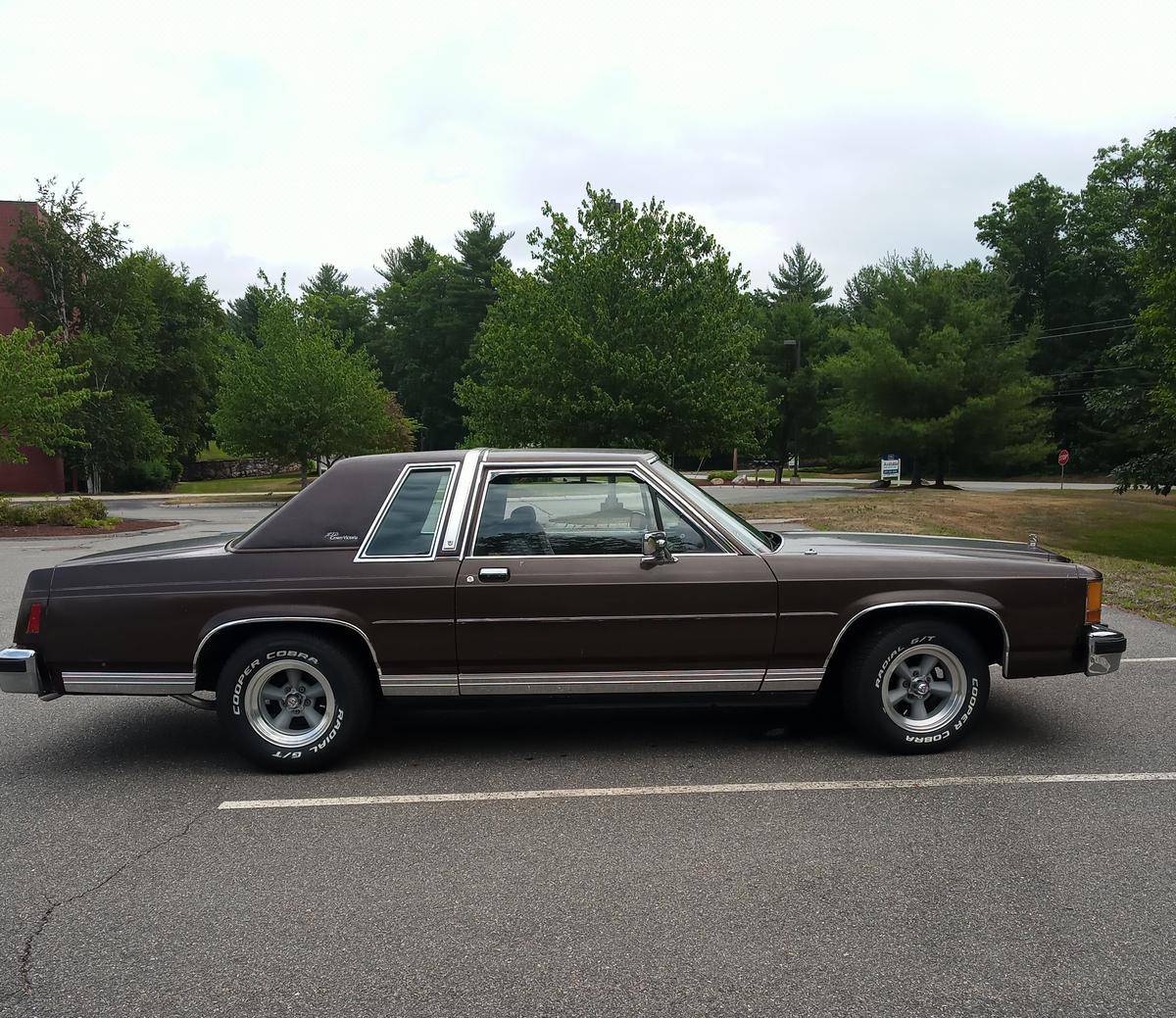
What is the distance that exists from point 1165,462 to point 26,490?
41.6 metres

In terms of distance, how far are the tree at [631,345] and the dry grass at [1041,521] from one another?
321 cm

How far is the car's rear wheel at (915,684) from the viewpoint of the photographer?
473 centimetres

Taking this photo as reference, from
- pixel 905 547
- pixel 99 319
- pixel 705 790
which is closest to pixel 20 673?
pixel 705 790

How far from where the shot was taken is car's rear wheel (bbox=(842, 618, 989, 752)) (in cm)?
473

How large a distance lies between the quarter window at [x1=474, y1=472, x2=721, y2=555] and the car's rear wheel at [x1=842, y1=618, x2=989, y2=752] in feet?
3.34

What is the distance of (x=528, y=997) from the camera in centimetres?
271

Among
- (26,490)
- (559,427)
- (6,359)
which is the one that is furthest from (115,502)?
(559,427)

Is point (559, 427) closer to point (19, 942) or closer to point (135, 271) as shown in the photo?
point (19, 942)

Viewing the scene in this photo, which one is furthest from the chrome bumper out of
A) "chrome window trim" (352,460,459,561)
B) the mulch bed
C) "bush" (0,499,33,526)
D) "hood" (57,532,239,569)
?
"bush" (0,499,33,526)

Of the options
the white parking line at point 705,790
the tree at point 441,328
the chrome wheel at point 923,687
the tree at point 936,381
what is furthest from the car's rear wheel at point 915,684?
the tree at point 441,328

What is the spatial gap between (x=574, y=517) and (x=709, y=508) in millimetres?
738

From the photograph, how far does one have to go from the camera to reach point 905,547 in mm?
5211

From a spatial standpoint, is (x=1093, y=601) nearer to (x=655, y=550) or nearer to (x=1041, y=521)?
(x=655, y=550)

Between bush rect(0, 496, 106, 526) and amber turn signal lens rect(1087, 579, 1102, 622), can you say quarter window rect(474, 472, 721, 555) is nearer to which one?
amber turn signal lens rect(1087, 579, 1102, 622)
